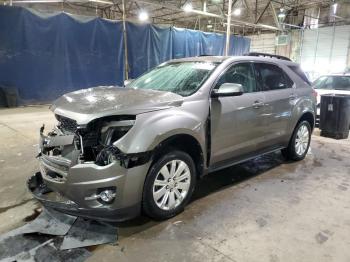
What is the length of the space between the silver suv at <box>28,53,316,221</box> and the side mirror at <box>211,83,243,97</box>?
10 millimetres

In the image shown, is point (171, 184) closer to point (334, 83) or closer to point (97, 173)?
point (97, 173)

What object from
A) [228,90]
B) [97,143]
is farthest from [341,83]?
[97,143]

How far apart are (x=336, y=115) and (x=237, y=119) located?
4.15 meters

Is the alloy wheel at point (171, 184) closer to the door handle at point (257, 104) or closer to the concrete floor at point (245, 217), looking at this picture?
the concrete floor at point (245, 217)

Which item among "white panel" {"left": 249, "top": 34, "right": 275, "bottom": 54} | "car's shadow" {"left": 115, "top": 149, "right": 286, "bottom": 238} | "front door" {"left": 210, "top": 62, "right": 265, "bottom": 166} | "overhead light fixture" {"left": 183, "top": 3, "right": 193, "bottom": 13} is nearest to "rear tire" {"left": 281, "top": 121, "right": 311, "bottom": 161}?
"car's shadow" {"left": 115, "top": 149, "right": 286, "bottom": 238}

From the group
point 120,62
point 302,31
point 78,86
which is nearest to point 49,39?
point 78,86

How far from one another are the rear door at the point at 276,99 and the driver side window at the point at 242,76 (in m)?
0.14

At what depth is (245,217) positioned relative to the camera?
2980 mm

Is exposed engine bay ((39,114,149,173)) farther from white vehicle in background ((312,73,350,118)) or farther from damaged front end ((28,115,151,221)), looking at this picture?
white vehicle in background ((312,73,350,118))

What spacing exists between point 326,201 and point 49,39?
908cm

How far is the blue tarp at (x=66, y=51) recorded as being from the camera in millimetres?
8984

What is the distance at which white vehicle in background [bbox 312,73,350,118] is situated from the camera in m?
7.45

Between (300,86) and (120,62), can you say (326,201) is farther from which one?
(120,62)

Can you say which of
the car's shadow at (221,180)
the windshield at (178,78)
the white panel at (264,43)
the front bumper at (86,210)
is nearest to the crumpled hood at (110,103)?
the windshield at (178,78)
